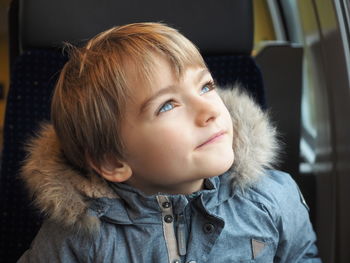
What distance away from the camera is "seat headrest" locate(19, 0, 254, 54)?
4.23 ft

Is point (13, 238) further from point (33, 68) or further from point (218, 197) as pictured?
point (218, 197)

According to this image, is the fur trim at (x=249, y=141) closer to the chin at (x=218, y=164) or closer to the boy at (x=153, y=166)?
the boy at (x=153, y=166)

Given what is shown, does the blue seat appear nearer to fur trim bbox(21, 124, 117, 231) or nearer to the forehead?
A: fur trim bbox(21, 124, 117, 231)

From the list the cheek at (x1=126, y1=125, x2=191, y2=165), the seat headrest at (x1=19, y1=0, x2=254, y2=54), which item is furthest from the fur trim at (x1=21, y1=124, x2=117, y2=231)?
the seat headrest at (x1=19, y1=0, x2=254, y2=54)

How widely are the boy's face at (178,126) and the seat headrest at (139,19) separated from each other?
415 mm

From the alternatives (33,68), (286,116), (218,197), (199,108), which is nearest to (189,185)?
(218,197)

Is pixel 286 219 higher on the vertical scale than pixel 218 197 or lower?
lower

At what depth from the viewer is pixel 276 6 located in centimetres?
225

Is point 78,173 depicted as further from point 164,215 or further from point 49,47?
point 49,47

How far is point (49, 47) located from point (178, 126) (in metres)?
0.61

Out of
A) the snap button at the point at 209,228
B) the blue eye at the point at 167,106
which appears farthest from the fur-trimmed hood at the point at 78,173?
the blue eye at the point at 167,106

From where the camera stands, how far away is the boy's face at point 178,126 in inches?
37.1

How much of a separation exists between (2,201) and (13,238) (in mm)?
123

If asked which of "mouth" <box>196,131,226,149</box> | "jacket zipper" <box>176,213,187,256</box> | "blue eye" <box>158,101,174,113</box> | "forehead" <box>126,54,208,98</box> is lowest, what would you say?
"jacket zipper" <box>176,213,187,256</box>
